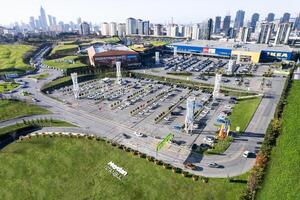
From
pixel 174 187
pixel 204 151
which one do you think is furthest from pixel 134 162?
pixel 204 151

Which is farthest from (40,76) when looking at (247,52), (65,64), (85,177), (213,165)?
(247,52)

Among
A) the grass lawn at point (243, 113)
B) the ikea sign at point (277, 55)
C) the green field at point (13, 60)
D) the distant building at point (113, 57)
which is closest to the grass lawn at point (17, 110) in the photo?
the green field at point (13, 60)

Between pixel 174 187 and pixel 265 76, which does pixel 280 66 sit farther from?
pixel 174 187

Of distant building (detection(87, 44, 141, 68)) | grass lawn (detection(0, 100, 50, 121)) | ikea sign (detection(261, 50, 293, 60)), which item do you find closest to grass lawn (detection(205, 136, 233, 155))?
grass lawn (detection(0, 100, 50, 121))

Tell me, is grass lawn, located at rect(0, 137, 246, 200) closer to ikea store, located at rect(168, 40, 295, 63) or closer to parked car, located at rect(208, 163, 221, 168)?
parked car, located at rect(208, 163, 221, 168)

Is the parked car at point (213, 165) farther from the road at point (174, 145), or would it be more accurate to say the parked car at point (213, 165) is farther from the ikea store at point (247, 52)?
the ikea store at point (247, 52)

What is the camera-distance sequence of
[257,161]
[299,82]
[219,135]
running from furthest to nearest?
[299,82]
[219,135]
[257,161]
